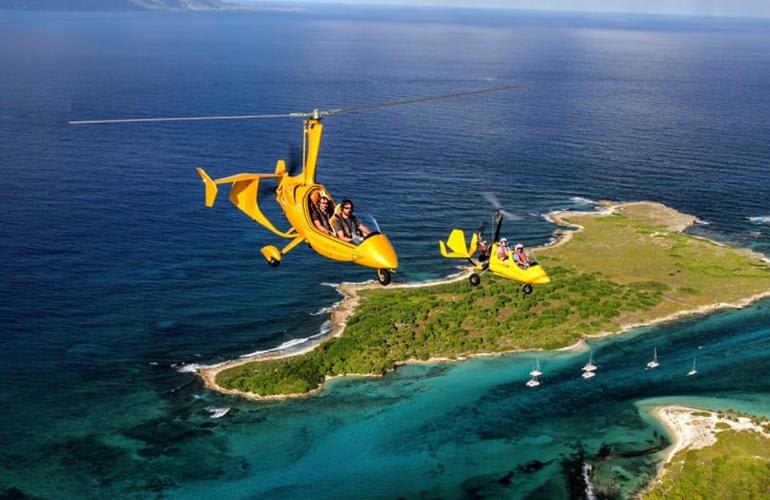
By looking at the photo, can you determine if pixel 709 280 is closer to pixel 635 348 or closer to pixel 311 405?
pixel 635 348

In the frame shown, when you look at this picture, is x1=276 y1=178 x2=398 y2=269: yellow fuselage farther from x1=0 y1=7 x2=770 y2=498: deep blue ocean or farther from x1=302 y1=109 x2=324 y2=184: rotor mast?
x1=0 y1=7 x2=770 y2=498: deep blue ocean

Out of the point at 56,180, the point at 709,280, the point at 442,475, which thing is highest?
the point at 56,180

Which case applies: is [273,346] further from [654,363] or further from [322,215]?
[322,215]

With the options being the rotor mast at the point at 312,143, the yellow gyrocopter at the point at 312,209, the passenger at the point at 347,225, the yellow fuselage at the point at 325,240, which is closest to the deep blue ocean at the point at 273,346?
the yellow gyrocopter at the point at 312,209

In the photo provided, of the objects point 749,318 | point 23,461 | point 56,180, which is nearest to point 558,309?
point 749,318

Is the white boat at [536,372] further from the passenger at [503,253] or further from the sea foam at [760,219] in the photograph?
the sea foam at [760,219]

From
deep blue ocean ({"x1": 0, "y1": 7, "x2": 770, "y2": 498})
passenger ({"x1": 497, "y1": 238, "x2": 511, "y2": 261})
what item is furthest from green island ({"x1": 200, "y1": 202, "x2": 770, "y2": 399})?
passenger ({"x1": 497, "y1": 238, "x2": 511, "y2": 261})
